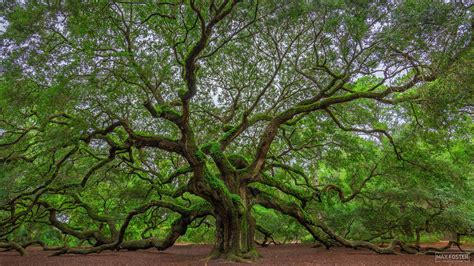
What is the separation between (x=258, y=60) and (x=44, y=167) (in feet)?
23.6

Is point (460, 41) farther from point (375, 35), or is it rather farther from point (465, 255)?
point (465, 255)

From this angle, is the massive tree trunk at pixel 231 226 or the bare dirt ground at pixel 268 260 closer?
the bare dirt ground at pixel 268 260

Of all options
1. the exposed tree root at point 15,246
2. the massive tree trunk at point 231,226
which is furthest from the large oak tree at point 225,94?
the exposed tree root at point 15,246

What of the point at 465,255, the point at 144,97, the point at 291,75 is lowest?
the point at 465,255

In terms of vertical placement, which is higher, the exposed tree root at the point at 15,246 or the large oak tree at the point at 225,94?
the large oak tree at the point at 225,94

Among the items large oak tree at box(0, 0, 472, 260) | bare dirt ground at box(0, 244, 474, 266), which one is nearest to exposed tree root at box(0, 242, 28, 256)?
large oak tree at box(0, 0, 472, 260)

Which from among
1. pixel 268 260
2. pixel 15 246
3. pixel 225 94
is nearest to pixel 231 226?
pixel 268 260

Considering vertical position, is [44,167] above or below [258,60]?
below

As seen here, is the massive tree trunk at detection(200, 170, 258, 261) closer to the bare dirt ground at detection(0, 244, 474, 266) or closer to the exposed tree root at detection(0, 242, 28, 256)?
the bare dirt ground at detection(0, 244, 474, 266)

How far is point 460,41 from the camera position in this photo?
6551 mm

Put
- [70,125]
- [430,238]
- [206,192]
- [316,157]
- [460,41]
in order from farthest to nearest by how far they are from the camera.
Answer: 1. [430,238]
2. [316,157]
3. [206,192]
4. [70,125]
5. [460,41]

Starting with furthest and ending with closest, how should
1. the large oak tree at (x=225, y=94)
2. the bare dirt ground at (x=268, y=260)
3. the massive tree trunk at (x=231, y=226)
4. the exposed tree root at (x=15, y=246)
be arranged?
the exposed tree root at (x=15, y=246) < the massive tree trunk at (x=231, y=226) < the bare dirt ground at (x=268, y=260) < the large oak tree at (x=225, y=94)

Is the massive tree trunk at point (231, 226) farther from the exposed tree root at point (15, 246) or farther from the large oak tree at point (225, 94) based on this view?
the exposed tree root at point (15, 246)

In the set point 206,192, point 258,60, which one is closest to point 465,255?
point 206,192
